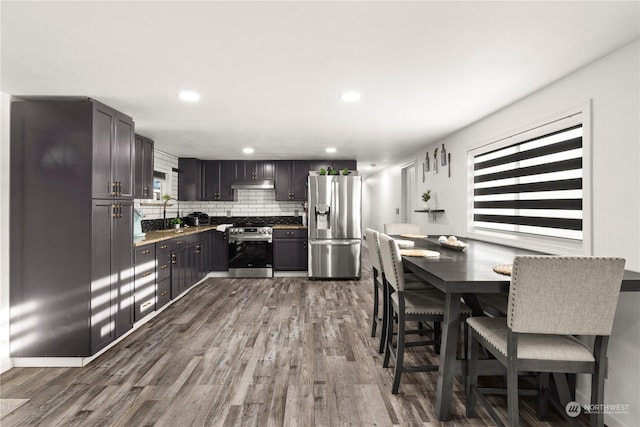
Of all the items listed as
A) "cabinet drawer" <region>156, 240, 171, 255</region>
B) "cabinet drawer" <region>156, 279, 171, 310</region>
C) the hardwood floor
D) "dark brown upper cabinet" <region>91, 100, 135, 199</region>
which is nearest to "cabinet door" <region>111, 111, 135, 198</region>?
"dark brown upper cabinet" <region>91, 100, 135, 199</region>

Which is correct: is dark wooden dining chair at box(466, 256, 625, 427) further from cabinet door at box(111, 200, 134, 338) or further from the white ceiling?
cabinet door at box(111, 200, 134, 338)

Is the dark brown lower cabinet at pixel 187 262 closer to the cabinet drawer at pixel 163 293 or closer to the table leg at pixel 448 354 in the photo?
the cabinet drawer at pixel 163 293

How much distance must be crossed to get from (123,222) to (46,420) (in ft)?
5.32

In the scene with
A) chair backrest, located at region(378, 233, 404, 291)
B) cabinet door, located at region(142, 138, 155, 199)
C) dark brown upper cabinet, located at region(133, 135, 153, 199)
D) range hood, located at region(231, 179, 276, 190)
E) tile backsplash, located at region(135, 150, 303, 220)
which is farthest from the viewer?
tile backsplash, located at region(135, 150, 303, 220)

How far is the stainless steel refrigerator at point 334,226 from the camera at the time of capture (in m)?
5.32

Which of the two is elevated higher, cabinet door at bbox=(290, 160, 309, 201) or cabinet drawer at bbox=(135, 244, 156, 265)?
cabinet door at bbox=(290, 160, 309, 201)

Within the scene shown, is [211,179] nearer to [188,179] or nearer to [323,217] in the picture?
[188,179]

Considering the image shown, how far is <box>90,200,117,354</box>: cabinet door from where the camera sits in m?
2.62

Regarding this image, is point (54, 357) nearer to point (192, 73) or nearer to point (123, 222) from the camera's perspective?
point (123, 222)

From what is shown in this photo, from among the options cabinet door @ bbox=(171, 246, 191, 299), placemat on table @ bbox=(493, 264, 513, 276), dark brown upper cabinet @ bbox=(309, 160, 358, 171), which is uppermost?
dark brown upper cabinet @ bbox=(309, 160, 358, 171)

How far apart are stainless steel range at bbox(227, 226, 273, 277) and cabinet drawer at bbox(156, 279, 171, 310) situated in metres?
1.61

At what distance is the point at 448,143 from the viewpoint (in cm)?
416

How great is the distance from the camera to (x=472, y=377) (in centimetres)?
185

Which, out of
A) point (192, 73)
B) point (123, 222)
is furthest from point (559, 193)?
point (123, 222)
